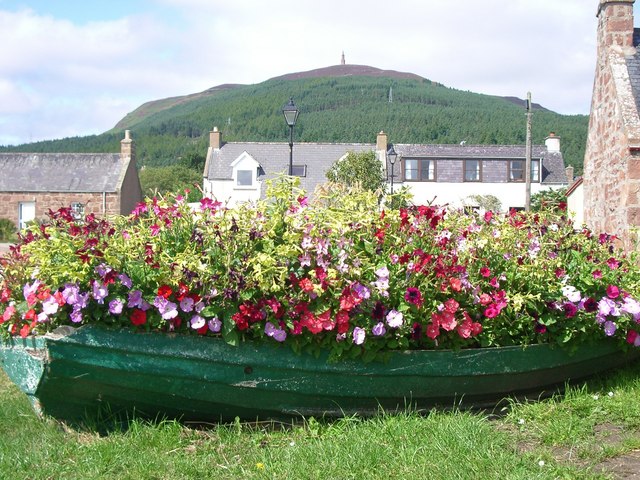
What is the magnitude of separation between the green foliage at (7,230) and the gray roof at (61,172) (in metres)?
2.31

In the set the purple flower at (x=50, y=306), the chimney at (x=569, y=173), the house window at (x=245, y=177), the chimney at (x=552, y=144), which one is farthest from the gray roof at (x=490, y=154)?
the purple flower at (x=50, y=306)

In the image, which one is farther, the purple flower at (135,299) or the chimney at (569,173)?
the chimney at (569,173)

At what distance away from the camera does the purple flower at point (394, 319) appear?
3.88m

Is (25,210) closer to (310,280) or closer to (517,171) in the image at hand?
(517,171)

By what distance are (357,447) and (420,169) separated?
44632mm

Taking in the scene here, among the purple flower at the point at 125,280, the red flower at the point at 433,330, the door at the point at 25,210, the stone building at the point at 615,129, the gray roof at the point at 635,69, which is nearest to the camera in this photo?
the purple flower at the point at 125,280

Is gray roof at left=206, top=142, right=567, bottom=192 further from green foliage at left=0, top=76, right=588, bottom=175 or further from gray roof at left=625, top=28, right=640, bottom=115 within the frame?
gray roof at left=625, top=28, right=640, bottom=115

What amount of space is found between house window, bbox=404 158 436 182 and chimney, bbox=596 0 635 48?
3671cm

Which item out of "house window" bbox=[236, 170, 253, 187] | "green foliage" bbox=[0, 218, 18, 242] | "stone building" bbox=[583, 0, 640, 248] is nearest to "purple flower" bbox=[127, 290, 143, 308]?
"stone building" bbox=[583, 0, 640, 248]

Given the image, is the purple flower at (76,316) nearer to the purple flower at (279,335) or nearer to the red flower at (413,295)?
the purple flower at (279,335)

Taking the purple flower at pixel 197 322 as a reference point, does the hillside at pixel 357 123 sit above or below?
above

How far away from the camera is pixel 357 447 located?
3518 mm

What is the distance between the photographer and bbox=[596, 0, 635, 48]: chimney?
399 inches

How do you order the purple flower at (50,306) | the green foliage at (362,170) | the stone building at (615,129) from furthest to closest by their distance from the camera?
the green foliage at (362,170) → the stone building at (615,129) → the purple flower at (50,306)
